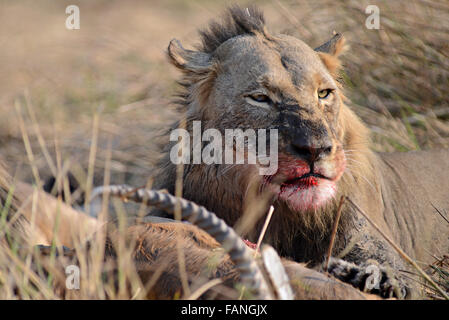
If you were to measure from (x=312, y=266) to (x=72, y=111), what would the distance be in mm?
4495

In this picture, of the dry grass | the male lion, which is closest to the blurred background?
the dry grass

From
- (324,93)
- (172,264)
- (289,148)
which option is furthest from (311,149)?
(172,264)

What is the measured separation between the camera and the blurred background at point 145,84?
215 inches

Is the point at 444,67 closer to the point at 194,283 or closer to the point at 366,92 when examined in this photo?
the point at 366,92

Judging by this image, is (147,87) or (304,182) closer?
(304,182)

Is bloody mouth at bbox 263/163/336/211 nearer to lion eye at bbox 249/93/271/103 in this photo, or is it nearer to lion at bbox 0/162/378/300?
lion eye at bbox 249/93/271/103

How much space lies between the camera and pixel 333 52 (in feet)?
13.0

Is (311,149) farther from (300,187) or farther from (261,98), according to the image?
(261,98)

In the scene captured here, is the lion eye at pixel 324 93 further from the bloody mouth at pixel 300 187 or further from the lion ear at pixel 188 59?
the lion ear at pixel 188 59

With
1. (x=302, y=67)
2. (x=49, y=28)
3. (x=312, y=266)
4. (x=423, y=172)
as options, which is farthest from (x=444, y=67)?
(x=49, y=28)

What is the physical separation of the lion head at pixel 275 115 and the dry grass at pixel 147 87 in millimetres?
618

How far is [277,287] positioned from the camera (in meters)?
2.09

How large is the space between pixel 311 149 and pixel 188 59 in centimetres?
111

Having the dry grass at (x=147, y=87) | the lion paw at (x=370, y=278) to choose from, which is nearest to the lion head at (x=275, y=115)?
the lion paw at (x=370, y=278)
